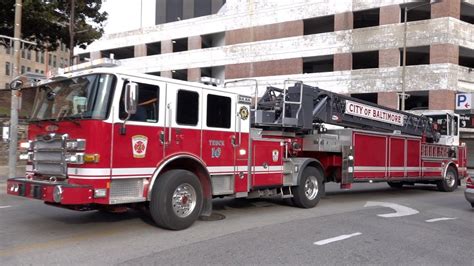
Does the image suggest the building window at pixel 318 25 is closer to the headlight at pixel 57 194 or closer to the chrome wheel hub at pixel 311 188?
the chrome wheel hub at pixel 311 188

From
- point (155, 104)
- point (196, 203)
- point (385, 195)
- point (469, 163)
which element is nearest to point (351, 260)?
point (196, 203)

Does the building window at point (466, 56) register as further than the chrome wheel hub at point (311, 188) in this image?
Yes

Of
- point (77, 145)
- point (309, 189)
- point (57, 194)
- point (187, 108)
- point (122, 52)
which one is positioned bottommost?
point (309, 189)

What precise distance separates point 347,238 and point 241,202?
14.6 feet

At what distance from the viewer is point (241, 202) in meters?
12.3

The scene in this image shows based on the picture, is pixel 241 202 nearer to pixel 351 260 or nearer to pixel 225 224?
pixel 225 224

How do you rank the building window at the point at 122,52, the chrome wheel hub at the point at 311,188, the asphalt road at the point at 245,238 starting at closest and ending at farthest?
the asphalt road at the point at 245,238 < the chrome wheel hub at the point at 311,188 < the building window at the point at 122,52

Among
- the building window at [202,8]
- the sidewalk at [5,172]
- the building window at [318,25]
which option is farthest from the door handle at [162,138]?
the building window at [202,8]

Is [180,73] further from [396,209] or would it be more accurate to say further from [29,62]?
[29,62]

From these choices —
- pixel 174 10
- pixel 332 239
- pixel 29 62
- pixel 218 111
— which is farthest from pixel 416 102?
pixel 29 62

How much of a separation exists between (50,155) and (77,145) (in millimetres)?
812

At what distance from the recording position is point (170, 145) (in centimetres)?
833

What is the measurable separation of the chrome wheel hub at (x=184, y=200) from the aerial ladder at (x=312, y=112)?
9.42ft

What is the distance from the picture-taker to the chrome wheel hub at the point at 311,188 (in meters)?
11.8
